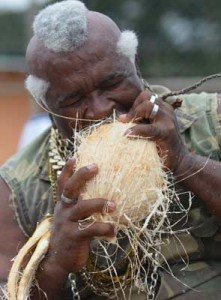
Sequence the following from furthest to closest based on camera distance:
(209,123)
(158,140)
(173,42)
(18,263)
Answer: (173,42) → (209,123) → (18,263) → (158,140)

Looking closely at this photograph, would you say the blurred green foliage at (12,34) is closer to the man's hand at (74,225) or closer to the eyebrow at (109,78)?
the eyebrow at (109,78)

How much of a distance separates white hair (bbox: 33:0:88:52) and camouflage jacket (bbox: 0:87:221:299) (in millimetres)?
478

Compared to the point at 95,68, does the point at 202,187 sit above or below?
below

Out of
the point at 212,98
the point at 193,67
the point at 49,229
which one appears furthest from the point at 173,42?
the point at 49,229

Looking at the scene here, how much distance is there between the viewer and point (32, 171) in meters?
3.79

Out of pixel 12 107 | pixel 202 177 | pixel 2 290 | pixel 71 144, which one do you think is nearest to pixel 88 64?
pixel 71 144

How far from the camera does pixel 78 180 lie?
2992 mm

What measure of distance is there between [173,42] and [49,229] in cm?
511

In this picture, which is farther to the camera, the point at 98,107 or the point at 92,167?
the point at 98,107

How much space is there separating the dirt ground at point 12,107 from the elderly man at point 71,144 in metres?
8.34

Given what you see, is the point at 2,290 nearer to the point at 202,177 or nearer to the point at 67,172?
the point at 67,172

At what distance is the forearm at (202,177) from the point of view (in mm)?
3152

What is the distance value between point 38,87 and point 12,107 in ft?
29.3

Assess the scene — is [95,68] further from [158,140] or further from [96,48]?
[158,140]
